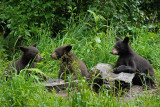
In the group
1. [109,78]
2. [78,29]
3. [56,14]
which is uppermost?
[56,14]

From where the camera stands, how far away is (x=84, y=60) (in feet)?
Answer: 29.0

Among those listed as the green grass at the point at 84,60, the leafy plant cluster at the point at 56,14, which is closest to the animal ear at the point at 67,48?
the green grass at the point at 84,60

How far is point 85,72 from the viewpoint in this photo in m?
7.60

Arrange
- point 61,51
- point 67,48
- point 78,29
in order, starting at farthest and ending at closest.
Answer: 1. point 78,29
2. point 61,51
3. point 67,48

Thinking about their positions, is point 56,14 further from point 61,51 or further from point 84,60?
point 61,51

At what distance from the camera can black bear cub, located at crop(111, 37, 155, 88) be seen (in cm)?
714

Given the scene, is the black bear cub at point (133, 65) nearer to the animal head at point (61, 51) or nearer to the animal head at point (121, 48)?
the animal head at point (121, 48)

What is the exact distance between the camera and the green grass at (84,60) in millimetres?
4977

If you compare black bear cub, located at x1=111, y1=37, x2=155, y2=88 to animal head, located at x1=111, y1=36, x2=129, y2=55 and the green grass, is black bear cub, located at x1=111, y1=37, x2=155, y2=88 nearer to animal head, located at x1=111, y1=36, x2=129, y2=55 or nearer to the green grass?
animal head, located at x1=111, y1=36, x2=129, y2=55

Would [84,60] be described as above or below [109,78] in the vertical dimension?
above

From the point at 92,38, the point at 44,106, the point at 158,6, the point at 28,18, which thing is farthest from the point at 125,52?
the point at 158,6

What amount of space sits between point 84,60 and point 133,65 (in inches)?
80.9

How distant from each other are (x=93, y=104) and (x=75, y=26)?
6032mm

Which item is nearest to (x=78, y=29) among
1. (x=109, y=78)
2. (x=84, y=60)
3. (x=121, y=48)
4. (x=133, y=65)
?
(x=84, y=60)
